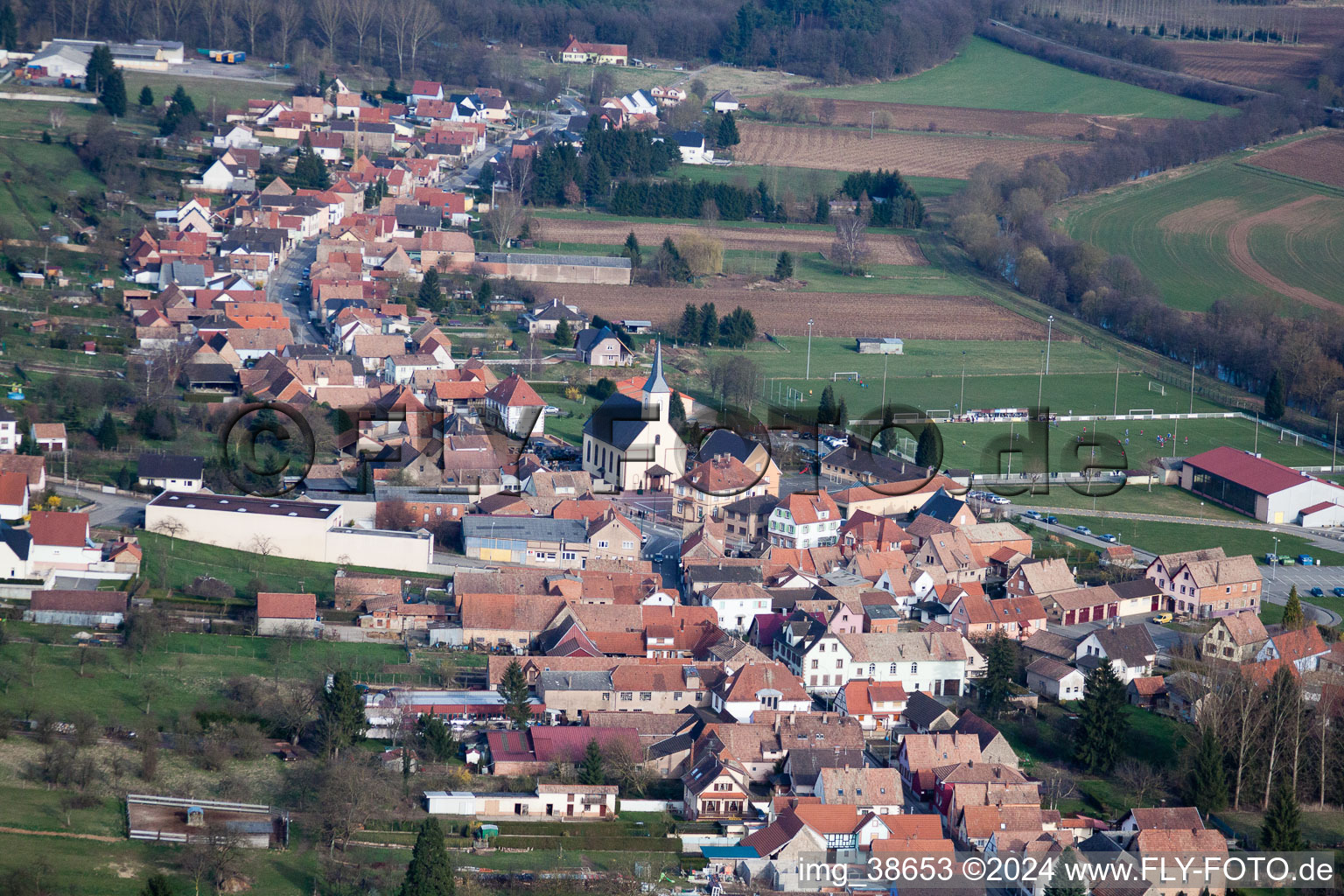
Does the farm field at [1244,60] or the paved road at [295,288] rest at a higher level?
the farm field at [1244,60]

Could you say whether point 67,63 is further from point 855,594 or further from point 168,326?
point 855,594

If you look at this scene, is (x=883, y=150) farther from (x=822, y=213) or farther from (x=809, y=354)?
(x=809, y=354)

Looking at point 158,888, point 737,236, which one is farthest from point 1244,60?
point 158,888

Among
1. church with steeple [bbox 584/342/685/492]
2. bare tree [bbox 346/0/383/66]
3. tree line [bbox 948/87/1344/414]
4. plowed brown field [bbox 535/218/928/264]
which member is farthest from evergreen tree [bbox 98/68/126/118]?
church with steeple [bbox 584/342/685/492]

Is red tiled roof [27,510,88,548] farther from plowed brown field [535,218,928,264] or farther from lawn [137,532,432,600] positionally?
plowed brown field [535,218,928,264]

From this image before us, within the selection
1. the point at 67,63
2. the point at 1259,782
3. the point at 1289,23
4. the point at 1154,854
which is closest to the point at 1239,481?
the point at 1259,782

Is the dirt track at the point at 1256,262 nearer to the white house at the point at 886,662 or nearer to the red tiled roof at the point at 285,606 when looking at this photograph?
the white house at the point at 886,662

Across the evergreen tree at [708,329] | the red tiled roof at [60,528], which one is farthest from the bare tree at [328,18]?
the red tiled roof at [60,528]

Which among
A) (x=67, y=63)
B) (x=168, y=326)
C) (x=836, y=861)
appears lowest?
(x=836, y=861)
